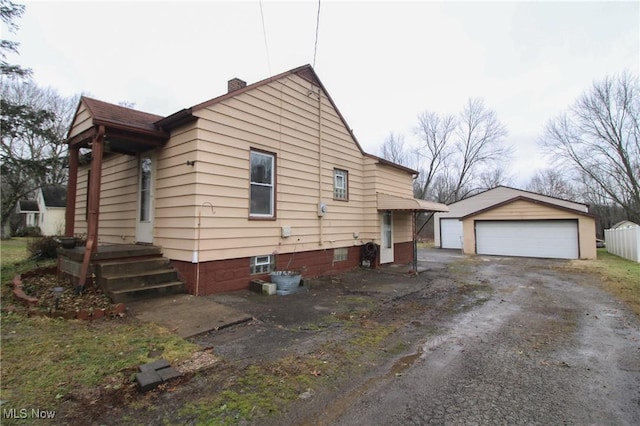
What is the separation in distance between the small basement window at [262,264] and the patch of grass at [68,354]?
3039 millimetres

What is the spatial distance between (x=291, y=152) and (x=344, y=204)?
284 cm

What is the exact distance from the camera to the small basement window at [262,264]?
740cm

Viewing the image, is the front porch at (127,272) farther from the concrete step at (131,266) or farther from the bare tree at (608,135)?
the bare tree at (608,135)

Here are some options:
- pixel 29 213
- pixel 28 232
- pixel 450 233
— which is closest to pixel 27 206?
pixel 29 213

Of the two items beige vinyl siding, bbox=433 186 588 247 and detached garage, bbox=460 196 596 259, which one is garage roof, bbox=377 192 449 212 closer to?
detached garage, bbox=460 196 596 259

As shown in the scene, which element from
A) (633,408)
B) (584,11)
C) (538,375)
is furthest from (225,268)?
(584,11)

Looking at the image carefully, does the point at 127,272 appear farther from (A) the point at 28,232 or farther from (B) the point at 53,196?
(B) the point at 53,196

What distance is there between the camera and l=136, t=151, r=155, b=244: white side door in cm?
740

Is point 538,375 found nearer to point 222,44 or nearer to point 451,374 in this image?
point 451,374

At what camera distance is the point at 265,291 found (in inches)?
267

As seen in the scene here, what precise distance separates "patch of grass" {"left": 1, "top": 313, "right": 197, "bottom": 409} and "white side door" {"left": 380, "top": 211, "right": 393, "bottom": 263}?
8532mm

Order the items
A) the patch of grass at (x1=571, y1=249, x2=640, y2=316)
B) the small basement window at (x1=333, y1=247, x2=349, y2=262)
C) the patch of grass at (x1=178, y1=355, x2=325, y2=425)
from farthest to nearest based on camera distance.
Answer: the small basement window at (x1=333, y1=247, x2=349, y2=262)
the patch of grass at (x1=571, y1=249, x2=640, y2=316)
the patch of grass at (x1=178, y1=355, x2=325, y2=425)

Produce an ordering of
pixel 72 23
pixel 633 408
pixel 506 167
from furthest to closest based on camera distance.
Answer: pixel 506 167
pixel 72 23
pixel 633 408

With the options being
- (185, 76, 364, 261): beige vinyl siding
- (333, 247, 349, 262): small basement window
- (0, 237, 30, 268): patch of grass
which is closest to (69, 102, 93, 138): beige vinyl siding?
(185, 76, 364, 261): beige vinyl siding
